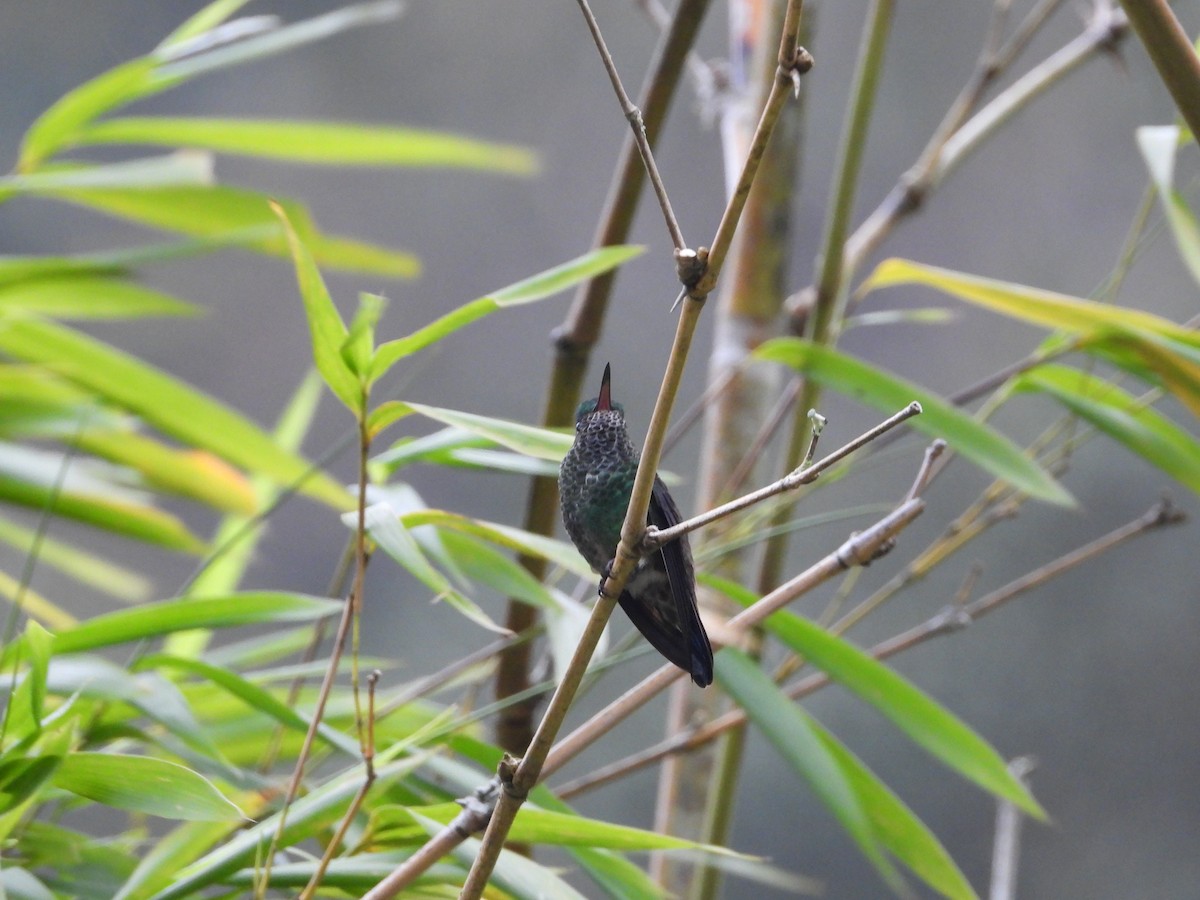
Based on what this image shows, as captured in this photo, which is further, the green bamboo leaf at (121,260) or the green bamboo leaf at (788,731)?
the green bamboo leaf at (121,260)

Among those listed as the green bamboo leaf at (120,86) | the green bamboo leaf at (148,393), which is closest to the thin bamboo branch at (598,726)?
the green bamboo leaf at (148,393)

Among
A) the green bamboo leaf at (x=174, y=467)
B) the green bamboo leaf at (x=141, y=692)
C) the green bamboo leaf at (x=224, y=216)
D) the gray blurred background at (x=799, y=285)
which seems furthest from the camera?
the gray blurred background at (x=799, y=285)

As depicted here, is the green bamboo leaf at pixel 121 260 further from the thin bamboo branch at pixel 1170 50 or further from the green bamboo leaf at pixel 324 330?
the thin bamboo branch at pixel 1170 50

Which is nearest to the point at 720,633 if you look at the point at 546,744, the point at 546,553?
the point at 546,553

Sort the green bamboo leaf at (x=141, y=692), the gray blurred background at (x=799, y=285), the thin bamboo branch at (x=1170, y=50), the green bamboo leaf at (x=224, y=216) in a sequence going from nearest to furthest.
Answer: the thin bamboo branch at (x=1170, y=50) < the green bamboo leaf at (x=141, y=692) < the green bamboo leaf at (x=224, y=216) < the gray blurred background at (x=799, y=285)

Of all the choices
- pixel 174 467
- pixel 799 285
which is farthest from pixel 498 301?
pixel 799 285

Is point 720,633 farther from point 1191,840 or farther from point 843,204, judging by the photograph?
point 1191,840
